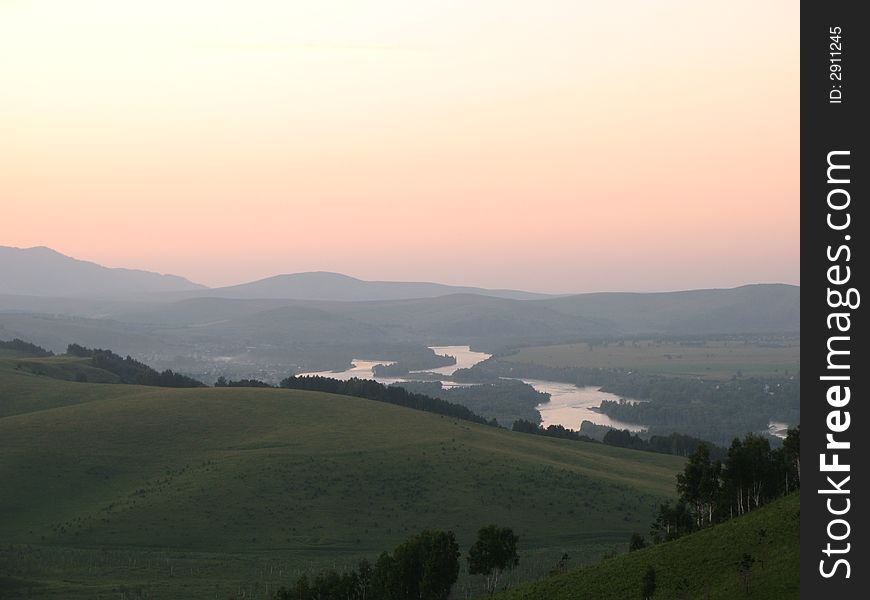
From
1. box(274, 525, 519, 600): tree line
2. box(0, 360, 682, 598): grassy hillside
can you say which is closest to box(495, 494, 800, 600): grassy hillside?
box(274, 525, 519, 600): tree line

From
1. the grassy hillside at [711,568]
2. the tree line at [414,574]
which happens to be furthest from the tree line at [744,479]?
the tree line at [414,574]

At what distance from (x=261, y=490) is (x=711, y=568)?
236 ft

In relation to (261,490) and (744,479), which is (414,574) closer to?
(744,479)

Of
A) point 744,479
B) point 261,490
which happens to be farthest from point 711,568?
point 261,490

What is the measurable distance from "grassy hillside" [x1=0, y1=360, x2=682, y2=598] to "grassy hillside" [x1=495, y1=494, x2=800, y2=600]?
94.0ft

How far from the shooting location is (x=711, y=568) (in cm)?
4975

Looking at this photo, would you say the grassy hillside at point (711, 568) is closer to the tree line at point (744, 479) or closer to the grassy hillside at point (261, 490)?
the tree line at point (744, 479)

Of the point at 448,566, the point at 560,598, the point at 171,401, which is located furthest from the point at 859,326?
the point at 171,401

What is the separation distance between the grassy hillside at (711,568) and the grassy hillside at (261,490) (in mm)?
28642

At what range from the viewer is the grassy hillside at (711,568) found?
147 ft

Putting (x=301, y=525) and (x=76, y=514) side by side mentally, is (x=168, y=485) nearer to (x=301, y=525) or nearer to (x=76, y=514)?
(x=76, y=514)

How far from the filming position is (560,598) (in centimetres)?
5259

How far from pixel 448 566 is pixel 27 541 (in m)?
55.5

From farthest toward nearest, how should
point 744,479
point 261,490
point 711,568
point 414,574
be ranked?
point 261,490
point 744,479
point 414,574
point 711,568
